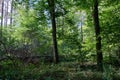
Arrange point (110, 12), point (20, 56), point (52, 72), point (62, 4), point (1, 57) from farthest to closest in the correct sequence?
point (62, 4)
point (110, 12)
point (20, 56)
point (1, 57)
point (52, 72)

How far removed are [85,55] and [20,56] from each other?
14.2ft

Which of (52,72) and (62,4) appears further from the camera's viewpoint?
(62,4)

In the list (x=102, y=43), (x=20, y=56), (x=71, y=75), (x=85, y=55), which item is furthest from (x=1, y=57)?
(x=102, y=43)

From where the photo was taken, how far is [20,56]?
46.8 feet

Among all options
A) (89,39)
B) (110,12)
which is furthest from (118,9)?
(89,39)

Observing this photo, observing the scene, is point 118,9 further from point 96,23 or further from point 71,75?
point 71,75

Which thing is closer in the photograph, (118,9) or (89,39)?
(118,9)

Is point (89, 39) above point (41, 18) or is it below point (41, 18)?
below

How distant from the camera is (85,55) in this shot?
50.3 ft

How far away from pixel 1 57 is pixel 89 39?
22.8 ft

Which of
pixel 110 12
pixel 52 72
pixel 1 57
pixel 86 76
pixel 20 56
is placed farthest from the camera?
pixel 110 12

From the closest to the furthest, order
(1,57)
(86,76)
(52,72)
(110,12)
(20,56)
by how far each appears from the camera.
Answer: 1. (86,76)
2. (52,72)
3. (1,57)
4. (20,56)
5. (110,12)

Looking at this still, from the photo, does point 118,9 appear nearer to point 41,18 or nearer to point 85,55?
point 85,55

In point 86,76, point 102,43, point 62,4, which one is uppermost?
point 62,4
